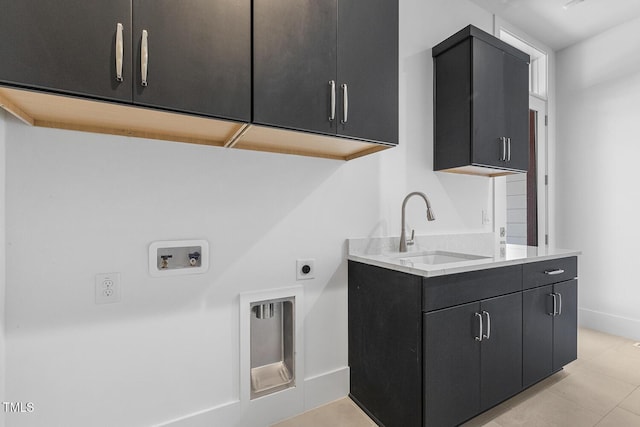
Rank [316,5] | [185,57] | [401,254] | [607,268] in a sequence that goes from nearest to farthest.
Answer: [185,57]
[316,5]
[401,254]
[607,268]

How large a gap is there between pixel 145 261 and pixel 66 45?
33.2 inches

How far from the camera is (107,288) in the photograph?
51.6 inches

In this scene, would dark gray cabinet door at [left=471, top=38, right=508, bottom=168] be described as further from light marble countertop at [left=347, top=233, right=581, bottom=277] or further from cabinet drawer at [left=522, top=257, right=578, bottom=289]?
cabinet drawer at [left=522, top=257, right=578, bottom=289]

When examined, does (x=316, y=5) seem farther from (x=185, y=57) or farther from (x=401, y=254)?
(x=401, y=254)

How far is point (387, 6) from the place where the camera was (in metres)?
1.54

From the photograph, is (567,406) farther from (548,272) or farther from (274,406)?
(274,406)

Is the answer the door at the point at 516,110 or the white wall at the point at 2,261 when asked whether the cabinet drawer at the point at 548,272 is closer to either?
the door at the point at 516,110

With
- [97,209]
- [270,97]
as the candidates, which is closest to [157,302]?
[97,209]

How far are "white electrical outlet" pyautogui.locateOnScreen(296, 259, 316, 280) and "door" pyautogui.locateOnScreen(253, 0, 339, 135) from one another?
0.75m

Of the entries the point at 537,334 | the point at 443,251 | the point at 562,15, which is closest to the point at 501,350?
the point at 537,334

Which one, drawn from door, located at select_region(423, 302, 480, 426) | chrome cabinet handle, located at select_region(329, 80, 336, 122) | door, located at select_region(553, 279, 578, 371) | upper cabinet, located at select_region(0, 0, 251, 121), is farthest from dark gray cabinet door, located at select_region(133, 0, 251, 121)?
door, located at select_region(553, 279, 578, 371)

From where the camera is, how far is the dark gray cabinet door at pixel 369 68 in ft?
4.62

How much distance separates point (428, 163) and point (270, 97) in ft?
4.67

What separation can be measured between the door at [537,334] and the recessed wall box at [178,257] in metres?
1.79
